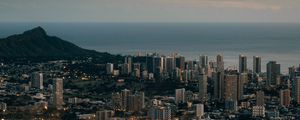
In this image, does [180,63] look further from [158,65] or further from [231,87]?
[231,87]

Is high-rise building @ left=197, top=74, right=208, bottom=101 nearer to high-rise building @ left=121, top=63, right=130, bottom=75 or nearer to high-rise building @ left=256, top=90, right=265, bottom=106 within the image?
high-rise building @ left=256, top=90, right=265, bottom=106

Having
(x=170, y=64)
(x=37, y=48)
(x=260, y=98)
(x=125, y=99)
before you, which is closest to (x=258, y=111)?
(x=260, y=98)

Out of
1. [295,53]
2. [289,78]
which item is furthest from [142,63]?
[295,53]

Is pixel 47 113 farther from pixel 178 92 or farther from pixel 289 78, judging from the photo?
pixel 289 78

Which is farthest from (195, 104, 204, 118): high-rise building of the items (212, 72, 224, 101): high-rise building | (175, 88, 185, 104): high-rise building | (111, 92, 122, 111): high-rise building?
(212, 72, 224, 101): high-rise building

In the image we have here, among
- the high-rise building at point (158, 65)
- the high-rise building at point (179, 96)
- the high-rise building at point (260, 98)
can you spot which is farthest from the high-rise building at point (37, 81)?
the high-rise building at point (260, 98)
